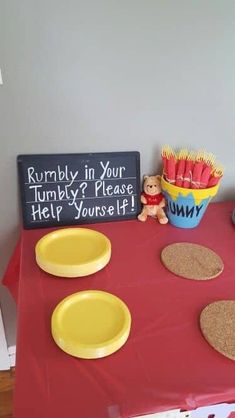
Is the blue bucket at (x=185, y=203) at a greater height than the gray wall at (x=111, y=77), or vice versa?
the gray wall at (x=111, y=77)

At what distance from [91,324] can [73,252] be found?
23cm

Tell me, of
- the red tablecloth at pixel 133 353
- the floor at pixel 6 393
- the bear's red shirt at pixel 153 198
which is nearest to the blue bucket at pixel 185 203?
the bear's red shirt at pixel 153 198

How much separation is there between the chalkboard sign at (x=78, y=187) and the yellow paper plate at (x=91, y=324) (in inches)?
13.0

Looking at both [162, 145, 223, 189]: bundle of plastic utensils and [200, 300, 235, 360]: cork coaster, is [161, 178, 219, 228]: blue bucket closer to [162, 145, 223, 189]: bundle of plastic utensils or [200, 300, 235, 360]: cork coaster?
[162, 145, 223, 189]: bundle of plastic utensils

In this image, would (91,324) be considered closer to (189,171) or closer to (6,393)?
(189,171)

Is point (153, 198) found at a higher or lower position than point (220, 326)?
higher

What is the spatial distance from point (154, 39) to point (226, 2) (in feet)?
0.69

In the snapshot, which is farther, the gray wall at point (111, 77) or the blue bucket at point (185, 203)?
the blue bucket at point (185, 203)

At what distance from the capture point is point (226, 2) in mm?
878

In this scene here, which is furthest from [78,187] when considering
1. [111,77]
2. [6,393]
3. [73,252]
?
[6,393]

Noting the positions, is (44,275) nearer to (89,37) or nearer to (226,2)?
(89,37)

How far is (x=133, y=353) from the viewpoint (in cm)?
63

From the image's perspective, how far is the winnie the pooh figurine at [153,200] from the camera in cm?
104

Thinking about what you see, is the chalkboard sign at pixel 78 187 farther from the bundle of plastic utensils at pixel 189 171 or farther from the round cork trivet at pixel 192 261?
the round cork trivet at pixel 192 261
